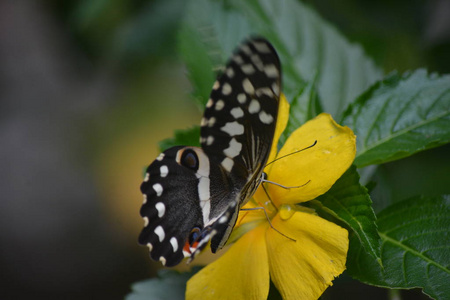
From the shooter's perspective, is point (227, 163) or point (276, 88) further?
point (227, 163)

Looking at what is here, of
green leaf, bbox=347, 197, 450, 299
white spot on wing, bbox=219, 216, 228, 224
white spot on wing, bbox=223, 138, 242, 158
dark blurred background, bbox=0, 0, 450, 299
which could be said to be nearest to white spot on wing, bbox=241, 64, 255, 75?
white spot on wing, bbox=223, 138, 242, 158

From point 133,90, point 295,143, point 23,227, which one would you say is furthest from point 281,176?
point 23,227

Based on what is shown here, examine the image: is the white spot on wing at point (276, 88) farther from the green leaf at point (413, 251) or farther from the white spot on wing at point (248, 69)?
the green leaf at point (413, 251)

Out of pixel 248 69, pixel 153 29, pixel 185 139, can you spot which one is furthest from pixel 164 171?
pixel 153 29

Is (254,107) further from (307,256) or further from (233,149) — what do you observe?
(307,256)

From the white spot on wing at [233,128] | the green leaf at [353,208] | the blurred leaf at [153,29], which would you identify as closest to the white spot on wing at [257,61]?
the white spot on wing at [233,128]

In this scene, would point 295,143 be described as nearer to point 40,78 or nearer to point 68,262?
point 68,262
